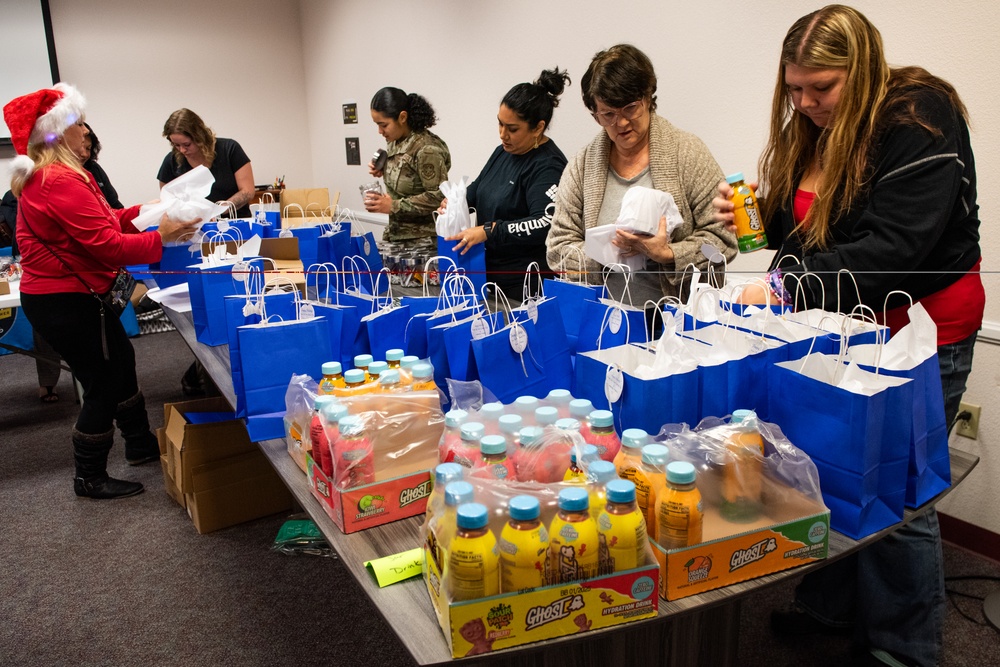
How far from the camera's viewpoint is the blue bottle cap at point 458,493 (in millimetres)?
970

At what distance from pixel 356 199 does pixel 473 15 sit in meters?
2.40

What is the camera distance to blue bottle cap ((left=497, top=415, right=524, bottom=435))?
47.6 inches

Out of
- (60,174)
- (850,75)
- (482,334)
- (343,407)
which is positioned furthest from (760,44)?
(60,174)

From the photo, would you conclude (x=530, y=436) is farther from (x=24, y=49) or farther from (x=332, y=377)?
(x=24, y=49)

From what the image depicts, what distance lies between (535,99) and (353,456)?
1.89 meters

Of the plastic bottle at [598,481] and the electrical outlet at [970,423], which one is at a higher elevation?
the plastic bottle at [598,481]

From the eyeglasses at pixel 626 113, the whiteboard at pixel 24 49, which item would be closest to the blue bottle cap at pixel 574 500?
the eyeglasses at pixel 626 113

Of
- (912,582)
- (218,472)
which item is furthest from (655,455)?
(218,472)

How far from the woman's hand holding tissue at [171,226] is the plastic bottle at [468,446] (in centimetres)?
210

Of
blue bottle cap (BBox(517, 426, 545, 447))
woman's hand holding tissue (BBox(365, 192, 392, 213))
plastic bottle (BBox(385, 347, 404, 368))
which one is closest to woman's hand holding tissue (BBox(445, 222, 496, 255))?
woman's hand holding tissue (BBox(365, 192, 392, 213))

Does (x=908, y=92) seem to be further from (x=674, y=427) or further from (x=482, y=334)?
(x=482, y=334)

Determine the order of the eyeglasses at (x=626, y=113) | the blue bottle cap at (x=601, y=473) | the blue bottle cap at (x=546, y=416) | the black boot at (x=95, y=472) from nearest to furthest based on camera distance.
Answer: the blue bottle cap at (x=601, y=473) → the blue bottle cap at (x=546, y=416) → the eyeglasses at (x=626, y=113) → the black boot at (x=95, y=472)

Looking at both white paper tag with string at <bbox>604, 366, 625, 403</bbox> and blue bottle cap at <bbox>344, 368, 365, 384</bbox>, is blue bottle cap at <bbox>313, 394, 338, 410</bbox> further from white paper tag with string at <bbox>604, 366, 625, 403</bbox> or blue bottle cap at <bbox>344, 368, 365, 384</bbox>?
white paper tag with string at <bbox>604, 366, 625, 403</bbox>

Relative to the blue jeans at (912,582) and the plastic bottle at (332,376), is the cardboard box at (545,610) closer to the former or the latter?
the plastic bottle at (332,376)
